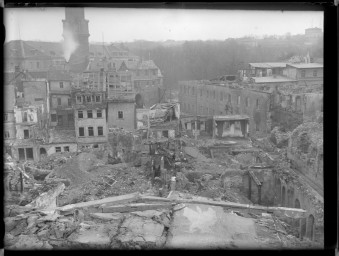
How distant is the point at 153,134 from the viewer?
5.89 m

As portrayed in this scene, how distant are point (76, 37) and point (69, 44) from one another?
0.15 meters

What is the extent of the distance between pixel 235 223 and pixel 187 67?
235cm

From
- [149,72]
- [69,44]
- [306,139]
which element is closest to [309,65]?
[306,139]

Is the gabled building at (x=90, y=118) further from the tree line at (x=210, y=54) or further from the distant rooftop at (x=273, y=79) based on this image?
the distant rooftop at (x=273, y=79)

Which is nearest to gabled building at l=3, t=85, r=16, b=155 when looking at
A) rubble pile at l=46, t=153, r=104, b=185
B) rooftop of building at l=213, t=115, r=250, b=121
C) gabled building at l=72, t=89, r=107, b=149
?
rubble pile at l=46, t=153, r=104, b=185

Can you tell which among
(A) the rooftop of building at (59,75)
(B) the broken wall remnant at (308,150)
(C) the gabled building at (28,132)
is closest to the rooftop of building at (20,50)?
(A) the rooftop of building at (59,75)

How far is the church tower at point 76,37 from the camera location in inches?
204

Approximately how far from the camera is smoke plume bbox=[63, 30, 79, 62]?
5.44 metres

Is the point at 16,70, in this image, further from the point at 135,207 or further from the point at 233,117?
the point at 233,117
